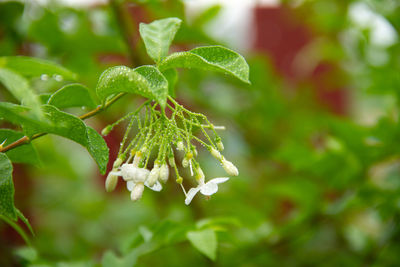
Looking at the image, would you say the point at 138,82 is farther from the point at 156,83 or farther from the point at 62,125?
the point at 62,125

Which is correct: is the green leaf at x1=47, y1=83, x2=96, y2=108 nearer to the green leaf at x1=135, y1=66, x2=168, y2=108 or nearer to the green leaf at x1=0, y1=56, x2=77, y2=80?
the green leaf at x1=0, y1=56, x2=77, y2=80

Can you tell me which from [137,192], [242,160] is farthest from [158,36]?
[242,160]

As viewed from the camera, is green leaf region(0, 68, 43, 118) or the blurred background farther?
the blurred background

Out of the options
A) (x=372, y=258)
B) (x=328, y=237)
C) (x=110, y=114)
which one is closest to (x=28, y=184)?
(x=110, y=114)

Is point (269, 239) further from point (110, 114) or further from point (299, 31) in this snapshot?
point (299, 31)

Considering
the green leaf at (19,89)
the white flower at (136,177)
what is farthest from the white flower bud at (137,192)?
the green leaf at (19,89)

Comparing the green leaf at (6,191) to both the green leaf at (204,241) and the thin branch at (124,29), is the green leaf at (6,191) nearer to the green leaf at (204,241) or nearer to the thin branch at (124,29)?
the green leaf at (204,241)

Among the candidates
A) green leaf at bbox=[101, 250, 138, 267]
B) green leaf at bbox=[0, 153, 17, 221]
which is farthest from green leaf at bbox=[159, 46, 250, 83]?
green leaf at bbox=[101, 250, 138, 267]
